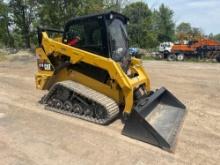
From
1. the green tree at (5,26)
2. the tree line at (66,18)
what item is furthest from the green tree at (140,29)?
the green tree at (5,26)

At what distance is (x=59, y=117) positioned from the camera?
20.3 ft

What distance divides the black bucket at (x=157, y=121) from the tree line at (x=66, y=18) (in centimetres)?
1923

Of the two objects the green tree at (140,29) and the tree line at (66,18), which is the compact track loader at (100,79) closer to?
the tree line at (66,18)

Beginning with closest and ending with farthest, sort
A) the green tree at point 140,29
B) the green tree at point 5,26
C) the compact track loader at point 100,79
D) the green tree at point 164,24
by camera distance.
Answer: the compact track loader at point 100,79
the green tree at point 5,26
the green tree at point 140,29
the green tree at point 164,24

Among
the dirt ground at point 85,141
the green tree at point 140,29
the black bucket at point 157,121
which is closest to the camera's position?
the dirt ground at point 85,141

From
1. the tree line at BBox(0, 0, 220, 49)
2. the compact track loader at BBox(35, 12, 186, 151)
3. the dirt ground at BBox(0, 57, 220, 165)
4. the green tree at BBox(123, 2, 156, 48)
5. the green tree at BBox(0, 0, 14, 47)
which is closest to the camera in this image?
the dirt ground at BBox(0, 57, 220, 165)

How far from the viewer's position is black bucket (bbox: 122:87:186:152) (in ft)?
15.8

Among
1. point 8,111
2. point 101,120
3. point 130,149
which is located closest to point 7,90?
point 8,111

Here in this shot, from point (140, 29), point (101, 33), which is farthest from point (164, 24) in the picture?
point (101, 33)

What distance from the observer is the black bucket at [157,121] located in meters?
4.81

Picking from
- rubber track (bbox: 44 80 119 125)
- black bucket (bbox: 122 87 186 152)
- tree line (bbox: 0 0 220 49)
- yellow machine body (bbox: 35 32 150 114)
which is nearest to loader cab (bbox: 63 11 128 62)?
yellow machine body (bbox: 35 32 150 114)

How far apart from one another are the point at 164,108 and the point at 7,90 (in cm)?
514

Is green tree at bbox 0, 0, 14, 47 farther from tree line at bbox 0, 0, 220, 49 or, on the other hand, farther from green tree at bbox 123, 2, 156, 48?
green tree at bbox 123, 2, 156, 48

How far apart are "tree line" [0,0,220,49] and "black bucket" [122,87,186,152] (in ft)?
63.1
